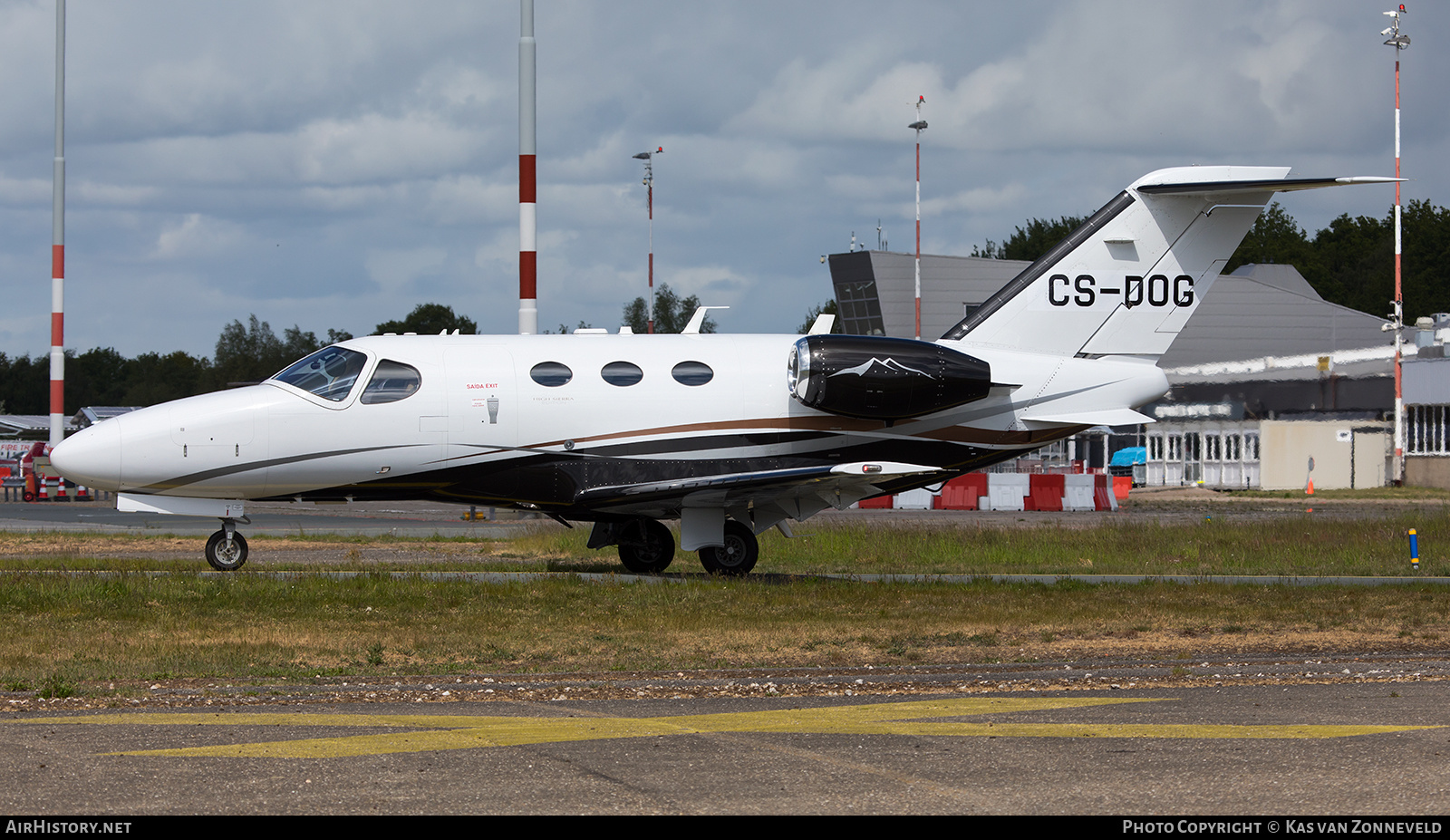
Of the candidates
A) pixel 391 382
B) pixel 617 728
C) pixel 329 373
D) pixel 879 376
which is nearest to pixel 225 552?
pixel 329 373

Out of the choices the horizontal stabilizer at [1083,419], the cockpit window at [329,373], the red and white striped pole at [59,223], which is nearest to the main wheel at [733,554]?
the horizontal stabilizer at [1083,419]

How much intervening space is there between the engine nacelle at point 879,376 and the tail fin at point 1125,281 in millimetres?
1512

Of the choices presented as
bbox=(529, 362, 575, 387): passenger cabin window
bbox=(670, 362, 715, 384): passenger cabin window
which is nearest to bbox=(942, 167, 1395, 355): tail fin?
bbox=(670, 362, 715, 384): passenger cabin window

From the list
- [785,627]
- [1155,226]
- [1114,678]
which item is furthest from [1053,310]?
[1114,678]

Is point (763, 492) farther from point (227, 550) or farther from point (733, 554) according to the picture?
point (227, 550)

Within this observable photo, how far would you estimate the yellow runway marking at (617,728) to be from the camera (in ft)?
25.3

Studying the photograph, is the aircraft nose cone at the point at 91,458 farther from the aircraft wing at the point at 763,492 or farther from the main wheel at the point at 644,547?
the main wheel at the point at 644,547

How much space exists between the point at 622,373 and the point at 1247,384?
162ft

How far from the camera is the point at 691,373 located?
18047mm

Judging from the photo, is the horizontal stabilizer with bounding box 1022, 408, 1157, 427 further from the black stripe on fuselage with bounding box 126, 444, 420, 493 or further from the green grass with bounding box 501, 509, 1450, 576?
the black stripe on fuselage with bounding box 126, 444, 420, 493

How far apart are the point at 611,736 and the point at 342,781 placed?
1.78 meters

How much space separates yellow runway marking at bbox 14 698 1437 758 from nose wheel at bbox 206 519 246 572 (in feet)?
31.0

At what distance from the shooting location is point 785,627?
Result: 13.3 m

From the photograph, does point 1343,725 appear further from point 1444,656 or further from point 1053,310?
point 1053,310
